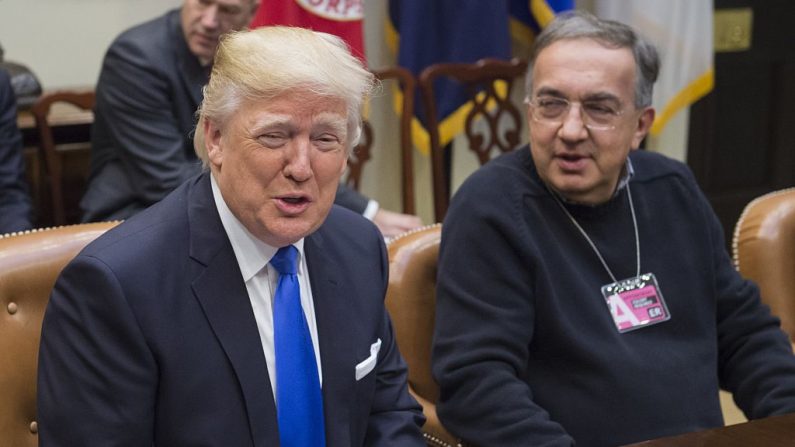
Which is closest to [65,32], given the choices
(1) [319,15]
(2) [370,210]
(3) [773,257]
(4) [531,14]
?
(1) [319,15]

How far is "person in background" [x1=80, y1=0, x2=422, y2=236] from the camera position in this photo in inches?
117

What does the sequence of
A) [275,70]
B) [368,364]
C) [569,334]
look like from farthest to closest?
[569,334]
[368,364]
[275,70]

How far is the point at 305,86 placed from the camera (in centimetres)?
140

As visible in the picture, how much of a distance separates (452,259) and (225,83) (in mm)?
687

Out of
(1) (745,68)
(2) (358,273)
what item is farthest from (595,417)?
(1) (745,68)

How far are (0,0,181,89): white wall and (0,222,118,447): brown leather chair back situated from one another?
6.90 feet

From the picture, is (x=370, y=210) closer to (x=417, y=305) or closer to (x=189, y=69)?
(x=189, y=69)

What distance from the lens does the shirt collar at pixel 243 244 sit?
4.88ft

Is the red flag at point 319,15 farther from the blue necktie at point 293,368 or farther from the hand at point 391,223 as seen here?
the blue necktie at point 293,368

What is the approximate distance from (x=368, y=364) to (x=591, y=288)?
0.59 meters

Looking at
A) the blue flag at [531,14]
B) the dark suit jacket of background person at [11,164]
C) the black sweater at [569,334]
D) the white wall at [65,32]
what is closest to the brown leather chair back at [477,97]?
the blue flag at [531,14]

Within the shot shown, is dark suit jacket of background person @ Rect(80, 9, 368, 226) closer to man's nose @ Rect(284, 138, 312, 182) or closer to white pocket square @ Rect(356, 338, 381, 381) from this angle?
white pocket square @ Rect(356, 338, 381, 381)

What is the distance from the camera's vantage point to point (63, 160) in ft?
11.4

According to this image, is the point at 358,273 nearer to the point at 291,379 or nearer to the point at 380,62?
the point at 291,379
